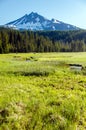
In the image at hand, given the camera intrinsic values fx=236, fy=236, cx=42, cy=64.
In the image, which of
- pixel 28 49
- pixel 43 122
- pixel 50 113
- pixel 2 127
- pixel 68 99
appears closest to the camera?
pixel 2 127

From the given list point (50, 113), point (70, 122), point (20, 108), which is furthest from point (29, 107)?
point (70, 122)

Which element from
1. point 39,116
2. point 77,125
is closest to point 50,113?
point 39,116

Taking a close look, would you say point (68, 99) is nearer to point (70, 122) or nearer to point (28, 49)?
point (70, 122)

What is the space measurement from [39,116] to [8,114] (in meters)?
1.72

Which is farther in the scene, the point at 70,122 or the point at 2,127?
the point at 70,122

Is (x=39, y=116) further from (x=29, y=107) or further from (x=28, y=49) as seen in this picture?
(x=28, y=49)

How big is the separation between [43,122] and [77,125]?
71.7 inches

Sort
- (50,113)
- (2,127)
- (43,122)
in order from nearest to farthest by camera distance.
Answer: (2,127)
(43,122)
(50,113)

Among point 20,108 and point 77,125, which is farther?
point 20,108

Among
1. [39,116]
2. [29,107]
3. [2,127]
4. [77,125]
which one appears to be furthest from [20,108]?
[77,125]

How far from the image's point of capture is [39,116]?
13.1 meters

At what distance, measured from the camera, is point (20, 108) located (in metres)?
14.0

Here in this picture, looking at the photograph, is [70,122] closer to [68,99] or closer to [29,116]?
[29,116]

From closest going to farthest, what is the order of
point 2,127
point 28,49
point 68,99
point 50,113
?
1. point 2,127
2. point 50,113
3. point 68,99
4. point 28,49
